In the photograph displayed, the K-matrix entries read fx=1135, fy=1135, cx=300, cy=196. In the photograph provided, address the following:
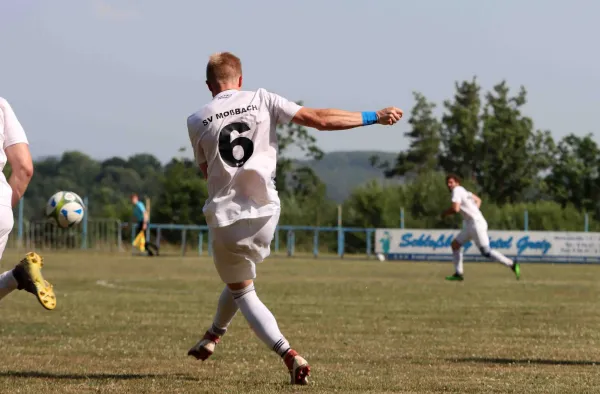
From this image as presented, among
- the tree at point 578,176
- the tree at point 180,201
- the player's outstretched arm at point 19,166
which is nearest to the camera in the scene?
the player's outstretched arm at point 19,166

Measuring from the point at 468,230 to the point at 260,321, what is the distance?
17.8 meters

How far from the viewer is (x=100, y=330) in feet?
37.8

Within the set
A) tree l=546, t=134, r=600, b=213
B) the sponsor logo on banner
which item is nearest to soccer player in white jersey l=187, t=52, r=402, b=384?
the sponsor logo on banner

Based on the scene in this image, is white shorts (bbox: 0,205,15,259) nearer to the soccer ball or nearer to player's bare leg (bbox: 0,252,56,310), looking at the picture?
player's bare leg (bbox: 0,252,56,310)

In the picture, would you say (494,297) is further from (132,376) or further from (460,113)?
(460,113)

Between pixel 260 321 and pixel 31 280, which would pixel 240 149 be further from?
pixel 31 280

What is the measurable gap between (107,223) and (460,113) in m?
45.7

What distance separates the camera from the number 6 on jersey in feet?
22.9

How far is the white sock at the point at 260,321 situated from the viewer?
23.4 feet

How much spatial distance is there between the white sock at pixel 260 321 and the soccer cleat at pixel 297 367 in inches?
2.7

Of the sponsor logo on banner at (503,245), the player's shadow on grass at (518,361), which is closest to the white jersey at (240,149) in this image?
the player's shadow on grass at (518,361)

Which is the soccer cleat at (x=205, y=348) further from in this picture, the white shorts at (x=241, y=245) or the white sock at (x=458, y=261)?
the white sock at (x=458, y=261)

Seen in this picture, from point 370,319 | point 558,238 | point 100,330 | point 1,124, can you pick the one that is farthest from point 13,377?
point 558,238

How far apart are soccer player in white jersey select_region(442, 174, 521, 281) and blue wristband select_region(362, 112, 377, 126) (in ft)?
54.7
